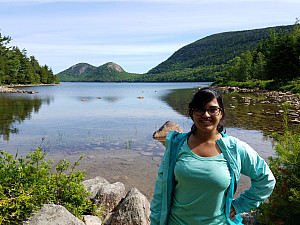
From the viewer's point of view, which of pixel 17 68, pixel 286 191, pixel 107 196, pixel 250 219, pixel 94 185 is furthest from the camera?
pixel 17 68

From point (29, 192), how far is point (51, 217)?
1.71 ft

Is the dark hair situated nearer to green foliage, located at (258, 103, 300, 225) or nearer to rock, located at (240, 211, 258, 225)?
green foliage, located at (258, 103, 300, 225)

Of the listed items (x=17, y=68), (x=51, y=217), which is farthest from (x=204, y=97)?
(x=17, y=68)

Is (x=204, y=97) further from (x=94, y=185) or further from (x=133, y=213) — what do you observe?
(x=94, y=185)

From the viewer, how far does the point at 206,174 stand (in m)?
2.28

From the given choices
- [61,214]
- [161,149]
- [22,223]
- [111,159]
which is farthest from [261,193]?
[161,149]

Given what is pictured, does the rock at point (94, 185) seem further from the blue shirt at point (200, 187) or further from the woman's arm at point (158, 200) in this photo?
the blue shirt at point (200, 187)

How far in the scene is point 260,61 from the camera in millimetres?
72500

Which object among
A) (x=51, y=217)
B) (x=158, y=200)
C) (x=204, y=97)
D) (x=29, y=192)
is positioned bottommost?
(x=51, y=217)

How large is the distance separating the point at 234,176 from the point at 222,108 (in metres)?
0.69

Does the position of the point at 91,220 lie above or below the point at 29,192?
below

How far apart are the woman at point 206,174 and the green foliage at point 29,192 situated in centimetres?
230

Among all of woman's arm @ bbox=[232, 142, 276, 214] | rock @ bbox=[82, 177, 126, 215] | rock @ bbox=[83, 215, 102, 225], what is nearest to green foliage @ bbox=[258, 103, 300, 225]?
woman's arm @ bbox=[232, 142, 276, 214]

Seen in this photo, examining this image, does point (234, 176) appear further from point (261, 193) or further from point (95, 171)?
point (95, 171)
